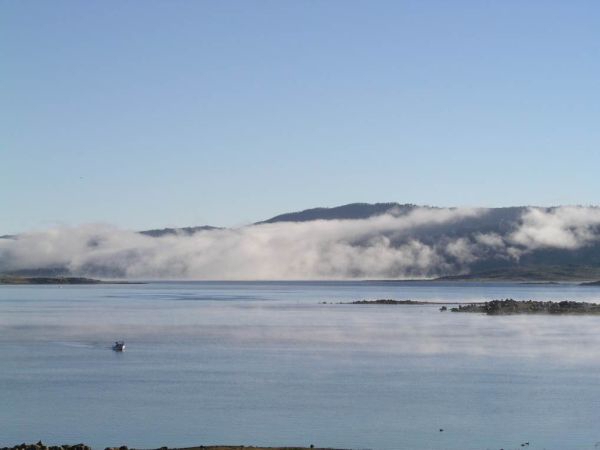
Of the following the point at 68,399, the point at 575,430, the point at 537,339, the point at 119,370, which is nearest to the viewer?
the point at 575,430

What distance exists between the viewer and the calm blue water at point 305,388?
28750 mm

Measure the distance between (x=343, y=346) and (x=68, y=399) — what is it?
1039 inches

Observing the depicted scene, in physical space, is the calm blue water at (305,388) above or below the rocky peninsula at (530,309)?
below

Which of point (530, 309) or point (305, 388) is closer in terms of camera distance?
point (305, 388)

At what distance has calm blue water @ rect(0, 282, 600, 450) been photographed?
94.3 ft

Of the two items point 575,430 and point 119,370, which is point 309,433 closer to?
point 575,430

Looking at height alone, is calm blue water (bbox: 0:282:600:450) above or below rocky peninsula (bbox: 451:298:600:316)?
below

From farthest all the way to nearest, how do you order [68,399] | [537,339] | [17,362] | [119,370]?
1. [537,339]
2. [17,362]
3. [119,370]
4. [68,399]

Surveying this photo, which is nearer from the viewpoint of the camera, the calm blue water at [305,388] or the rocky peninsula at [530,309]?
the calm blue water at [305,388]

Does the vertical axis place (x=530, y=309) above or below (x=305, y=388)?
above

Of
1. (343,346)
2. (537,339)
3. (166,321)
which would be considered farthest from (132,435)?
(166,321)

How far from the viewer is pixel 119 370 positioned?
149ft

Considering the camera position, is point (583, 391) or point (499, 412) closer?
point (499, 412)

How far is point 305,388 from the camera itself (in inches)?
1510
